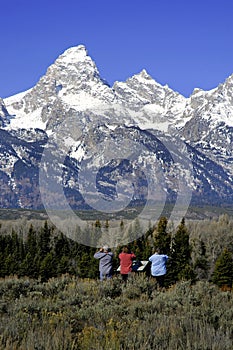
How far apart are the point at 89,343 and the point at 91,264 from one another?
6721 centimetres

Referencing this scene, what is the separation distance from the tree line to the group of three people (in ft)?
138

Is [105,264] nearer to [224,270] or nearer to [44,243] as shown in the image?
[224,270]

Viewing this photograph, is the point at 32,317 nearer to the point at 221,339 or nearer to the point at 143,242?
the point at 221,339

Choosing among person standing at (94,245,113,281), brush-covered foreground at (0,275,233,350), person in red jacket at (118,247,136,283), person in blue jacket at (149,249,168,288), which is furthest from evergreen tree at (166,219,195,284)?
brush-covered foreground at (0,275,233,350)

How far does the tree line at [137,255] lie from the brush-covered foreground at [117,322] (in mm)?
47987

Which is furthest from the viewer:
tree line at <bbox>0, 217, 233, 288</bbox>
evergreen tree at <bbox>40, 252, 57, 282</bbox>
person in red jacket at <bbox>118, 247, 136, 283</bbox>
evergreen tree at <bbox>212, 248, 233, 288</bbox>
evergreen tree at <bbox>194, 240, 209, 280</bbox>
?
evergreen tree at <bbox>194, 240, 209, 280</bbox>

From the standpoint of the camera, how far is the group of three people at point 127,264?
1435 cm

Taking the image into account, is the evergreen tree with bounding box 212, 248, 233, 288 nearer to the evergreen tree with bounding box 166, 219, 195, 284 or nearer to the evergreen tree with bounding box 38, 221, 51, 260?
the evergreen tree with bounding box 166, 219, 195, 284

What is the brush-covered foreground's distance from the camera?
5.85 meters

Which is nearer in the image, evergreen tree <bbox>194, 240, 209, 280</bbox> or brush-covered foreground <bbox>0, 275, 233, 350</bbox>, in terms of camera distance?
brush-covered foreground <bbox>0, 275, 233, 350</bbox>

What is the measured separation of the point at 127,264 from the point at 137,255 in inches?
2246

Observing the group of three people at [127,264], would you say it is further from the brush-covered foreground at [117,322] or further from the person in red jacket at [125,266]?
the brush-covered foreground at [117,322]

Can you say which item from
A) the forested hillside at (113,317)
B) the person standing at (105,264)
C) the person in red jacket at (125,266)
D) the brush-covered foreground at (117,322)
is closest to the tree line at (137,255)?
the person standing at (105,264)

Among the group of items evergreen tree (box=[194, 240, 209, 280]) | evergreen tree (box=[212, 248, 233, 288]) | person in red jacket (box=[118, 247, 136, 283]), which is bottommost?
evergreen tree (box=[194, 240, 209, 280])
